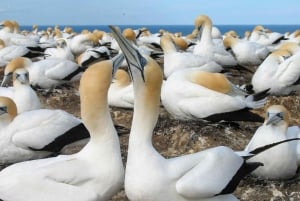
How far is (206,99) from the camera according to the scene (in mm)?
5848

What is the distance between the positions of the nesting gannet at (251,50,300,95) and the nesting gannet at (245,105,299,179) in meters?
2.53

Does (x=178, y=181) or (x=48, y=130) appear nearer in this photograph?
(x=178, y=181)

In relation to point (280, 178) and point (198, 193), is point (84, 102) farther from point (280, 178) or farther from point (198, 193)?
point (280, 178)

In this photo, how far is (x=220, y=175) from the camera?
3.56m

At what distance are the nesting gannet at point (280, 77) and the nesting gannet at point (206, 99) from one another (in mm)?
1339

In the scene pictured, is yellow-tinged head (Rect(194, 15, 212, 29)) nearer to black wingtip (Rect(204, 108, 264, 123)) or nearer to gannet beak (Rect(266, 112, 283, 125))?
black wingtip (Rect(204, 108, 264, 123))

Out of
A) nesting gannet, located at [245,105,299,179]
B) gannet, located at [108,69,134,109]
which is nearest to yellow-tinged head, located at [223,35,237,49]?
gannet, located at [108,69,134,109]

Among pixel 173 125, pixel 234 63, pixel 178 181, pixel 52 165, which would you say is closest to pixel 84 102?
pixel 52 165

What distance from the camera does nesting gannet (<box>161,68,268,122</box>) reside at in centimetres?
584

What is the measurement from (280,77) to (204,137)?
2198 millimetres

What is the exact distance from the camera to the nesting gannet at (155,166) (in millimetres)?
3385

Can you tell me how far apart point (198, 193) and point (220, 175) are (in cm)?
21

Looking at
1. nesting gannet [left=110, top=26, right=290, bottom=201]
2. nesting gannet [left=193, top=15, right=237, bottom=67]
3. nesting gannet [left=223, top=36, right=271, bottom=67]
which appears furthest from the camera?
nesting gannet [left=223, top=36, right=271, bottom=67]

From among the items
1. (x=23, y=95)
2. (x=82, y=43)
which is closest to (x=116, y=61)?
(x=23, y=95)
